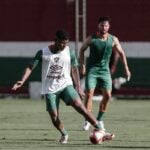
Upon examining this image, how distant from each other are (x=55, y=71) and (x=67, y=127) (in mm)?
3352

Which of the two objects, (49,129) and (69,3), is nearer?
(49,129)

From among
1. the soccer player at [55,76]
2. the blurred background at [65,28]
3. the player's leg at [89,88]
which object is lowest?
the blurred background at [65,28]

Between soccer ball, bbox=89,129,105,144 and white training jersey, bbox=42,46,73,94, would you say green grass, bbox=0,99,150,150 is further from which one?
white training jersey, bbox=42,46,73,94

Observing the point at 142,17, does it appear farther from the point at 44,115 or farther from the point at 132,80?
the point at 44,115

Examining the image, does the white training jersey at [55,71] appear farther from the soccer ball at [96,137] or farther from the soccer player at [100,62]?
the soccer player at [100,62]

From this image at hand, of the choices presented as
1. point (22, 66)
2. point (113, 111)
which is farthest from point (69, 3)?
point (113, 111)

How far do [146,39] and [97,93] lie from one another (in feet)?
7.89

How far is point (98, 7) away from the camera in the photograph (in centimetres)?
3002

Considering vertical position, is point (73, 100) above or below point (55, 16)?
above

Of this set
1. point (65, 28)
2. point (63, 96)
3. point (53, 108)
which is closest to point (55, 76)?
point (63, 96)

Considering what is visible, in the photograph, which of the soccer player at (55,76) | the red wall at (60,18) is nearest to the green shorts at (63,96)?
the soccer player at (55,76)

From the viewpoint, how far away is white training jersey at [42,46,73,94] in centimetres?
1505

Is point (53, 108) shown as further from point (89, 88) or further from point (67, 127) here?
point (67, 127)

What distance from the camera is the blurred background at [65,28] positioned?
97.5 ft
